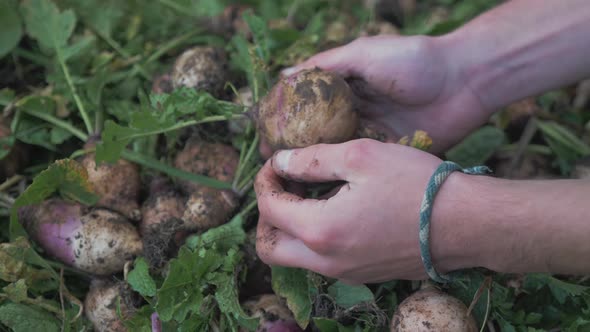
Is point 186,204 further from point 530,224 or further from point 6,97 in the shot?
point 530,224

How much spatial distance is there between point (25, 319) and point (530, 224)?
1.51 m

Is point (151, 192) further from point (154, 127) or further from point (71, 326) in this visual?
point (71, 326)

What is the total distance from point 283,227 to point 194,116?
71 centimetres

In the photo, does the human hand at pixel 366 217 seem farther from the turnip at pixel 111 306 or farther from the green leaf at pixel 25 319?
the green leaf at pixel 25 319

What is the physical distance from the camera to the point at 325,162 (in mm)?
1400

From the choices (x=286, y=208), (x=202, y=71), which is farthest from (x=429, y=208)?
(x=202, y=71)

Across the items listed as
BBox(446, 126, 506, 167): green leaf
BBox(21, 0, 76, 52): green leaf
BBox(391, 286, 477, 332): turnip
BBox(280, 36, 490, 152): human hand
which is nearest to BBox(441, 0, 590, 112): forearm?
BBox(280, 36, 490, 152): human hand

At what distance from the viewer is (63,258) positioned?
5.93ft

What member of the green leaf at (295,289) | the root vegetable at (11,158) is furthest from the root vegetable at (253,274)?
the root vegetable at (11,158)

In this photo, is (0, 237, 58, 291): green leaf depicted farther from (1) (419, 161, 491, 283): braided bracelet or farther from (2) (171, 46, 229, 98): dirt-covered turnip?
(1) (419, 161, 491, 283): braided bracelet

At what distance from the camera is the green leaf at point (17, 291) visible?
1.58 meters

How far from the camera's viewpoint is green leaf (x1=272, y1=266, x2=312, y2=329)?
1.62m

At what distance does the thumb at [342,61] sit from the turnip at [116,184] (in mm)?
729

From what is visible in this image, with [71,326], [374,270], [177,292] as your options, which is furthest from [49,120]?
[374,270]
